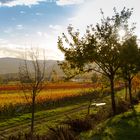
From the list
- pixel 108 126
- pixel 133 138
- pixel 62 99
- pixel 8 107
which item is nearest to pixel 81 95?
pixel 62 99

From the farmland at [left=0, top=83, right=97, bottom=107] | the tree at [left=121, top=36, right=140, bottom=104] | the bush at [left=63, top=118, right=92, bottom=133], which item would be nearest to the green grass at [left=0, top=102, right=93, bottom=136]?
the bush at [left=63, top=118, right=92, bottom=133]

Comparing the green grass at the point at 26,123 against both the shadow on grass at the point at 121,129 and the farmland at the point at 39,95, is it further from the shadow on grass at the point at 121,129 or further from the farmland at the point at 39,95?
the farmland at the point at 39,95

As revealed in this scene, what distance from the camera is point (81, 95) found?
6600cm

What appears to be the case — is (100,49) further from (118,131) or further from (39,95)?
(39,95)

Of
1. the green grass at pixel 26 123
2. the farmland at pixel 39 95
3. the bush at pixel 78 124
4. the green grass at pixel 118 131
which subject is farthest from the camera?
the farmland at pixel 39 95

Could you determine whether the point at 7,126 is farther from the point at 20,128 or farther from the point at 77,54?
the point at 77,54

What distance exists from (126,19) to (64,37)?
5987 millimetres

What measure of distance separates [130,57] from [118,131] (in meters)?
14.3

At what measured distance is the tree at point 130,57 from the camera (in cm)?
3462

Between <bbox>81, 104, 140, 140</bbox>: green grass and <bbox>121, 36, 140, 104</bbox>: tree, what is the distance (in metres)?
8.15

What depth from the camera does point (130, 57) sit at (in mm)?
35625

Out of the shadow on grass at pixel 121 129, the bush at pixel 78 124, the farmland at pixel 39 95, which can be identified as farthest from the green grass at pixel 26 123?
the farmland at pixel 39 95

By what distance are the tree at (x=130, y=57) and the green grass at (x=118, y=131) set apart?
26.7ft

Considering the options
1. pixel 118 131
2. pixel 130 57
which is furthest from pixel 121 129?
pixel 130 57
